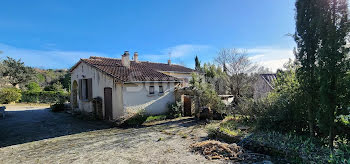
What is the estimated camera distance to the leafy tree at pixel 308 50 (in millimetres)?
5738

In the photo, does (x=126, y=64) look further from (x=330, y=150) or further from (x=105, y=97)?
(x=330, y=150)

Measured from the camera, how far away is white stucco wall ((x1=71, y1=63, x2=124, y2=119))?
39.8 ft

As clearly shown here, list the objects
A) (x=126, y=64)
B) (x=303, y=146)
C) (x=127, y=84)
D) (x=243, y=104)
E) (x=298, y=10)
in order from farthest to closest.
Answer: (x=126, y=64)
(x=127, y=84)
(x=243, y=104)
(x=298, y=10)
(x=303, y=146)

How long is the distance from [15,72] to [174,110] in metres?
33.7

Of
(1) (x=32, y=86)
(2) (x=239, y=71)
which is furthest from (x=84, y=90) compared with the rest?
(1) (x=32, y=86)

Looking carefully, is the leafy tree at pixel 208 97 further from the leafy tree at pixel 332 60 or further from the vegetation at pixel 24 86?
the vegetation at pixel 24 86

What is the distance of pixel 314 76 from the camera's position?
577 centimetres

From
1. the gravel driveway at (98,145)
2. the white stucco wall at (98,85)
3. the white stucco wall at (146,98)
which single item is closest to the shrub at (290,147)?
the gravel driveway at (98,145)

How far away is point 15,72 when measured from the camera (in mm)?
30234

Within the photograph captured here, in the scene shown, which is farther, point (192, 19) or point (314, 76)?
point (192, 19)

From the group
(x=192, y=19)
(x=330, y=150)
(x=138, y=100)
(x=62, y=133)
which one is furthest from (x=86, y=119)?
(x=330, y=150)

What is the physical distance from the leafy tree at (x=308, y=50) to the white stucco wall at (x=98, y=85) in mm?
10449

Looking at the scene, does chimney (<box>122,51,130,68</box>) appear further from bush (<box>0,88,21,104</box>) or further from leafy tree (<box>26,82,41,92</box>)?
leafy tree (<box>26,82,41,92</box>)

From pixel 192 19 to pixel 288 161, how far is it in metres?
11.9
